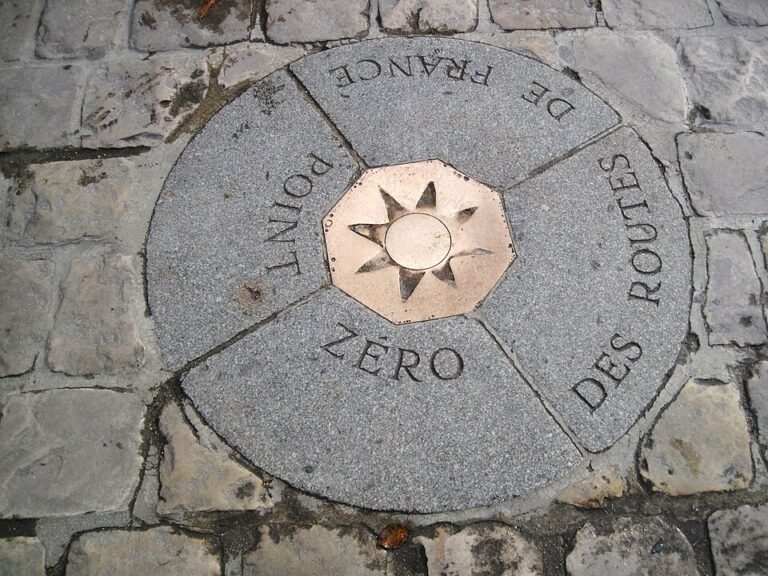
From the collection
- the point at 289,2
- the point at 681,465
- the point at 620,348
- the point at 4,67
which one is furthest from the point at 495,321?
the point at 4,67

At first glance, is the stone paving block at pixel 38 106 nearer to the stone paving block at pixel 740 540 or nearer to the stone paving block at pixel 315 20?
the stone paving block at pixel 315 20

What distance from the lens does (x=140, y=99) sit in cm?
236

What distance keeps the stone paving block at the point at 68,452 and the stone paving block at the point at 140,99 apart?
971mm

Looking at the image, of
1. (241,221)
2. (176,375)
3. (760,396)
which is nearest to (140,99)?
(241,221)

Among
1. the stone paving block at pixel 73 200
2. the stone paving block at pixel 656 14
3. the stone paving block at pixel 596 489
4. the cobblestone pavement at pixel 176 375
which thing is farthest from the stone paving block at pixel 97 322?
the stone paving block at pixel 656 14

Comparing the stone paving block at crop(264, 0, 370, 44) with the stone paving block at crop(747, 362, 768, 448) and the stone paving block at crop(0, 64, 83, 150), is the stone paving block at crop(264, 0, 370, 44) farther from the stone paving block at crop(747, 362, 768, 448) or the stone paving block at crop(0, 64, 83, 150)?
the stone paving block at crop(747, 362, 768, 448)

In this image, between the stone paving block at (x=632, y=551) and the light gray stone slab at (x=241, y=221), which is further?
the light gray stone slab at (x=241, y=221)

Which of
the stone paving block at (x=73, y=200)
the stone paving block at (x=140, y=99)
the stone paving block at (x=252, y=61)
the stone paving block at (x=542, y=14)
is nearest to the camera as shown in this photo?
the stone paving block at (x=73, y=200)

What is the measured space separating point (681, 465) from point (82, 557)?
1.70m

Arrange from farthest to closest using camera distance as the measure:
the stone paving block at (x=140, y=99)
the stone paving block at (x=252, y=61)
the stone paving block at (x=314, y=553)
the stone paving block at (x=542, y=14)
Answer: the stone paving block at (x=542, y=14), the stone paving block at (x=252, y=61), the stone paving block at (x=140, y=99), the stone paving block at (x=314, y=553)

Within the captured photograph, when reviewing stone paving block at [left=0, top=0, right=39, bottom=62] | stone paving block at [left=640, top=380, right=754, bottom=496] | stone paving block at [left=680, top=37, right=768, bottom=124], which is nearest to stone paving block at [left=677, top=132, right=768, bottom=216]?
stone paving block at [left=680, top=37, right=768, bottom=124]

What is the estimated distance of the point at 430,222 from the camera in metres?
2.09

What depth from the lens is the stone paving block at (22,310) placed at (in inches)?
76.5

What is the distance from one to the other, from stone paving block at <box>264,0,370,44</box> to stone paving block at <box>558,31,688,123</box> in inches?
32.5
